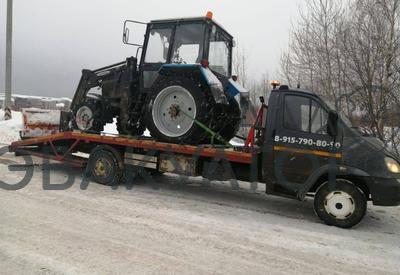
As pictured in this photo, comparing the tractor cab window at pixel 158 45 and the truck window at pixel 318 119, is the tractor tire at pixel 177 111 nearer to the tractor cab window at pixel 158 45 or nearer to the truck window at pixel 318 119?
the tractor cab window at pixel 158 45

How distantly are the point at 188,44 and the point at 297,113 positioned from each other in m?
2.63

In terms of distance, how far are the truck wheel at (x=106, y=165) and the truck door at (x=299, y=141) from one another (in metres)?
3.27

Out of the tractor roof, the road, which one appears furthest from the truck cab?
the tractor roof

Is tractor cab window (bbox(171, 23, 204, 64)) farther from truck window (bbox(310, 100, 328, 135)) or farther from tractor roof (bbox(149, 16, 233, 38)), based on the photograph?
truck window (bbox(310, 100, 328, 135))

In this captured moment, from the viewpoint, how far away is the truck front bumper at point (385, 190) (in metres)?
5.53

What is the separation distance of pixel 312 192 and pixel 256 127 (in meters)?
1.40

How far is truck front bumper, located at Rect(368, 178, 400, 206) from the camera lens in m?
5.53

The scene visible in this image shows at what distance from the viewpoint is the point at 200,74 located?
7.07 m

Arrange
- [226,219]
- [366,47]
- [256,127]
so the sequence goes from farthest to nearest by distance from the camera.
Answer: [366,47]
[256,127]
[226,219]

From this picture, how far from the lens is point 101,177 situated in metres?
7.95

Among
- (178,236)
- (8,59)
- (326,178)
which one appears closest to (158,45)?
(326,178)

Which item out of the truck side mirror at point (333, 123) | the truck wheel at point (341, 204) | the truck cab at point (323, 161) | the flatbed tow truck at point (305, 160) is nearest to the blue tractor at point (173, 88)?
the flatbed tow truck at point (305, 160)

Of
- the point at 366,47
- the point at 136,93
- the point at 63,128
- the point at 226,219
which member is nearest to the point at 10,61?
the point at 63,128

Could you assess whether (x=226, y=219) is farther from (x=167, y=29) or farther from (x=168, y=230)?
(x=167, y=29)
